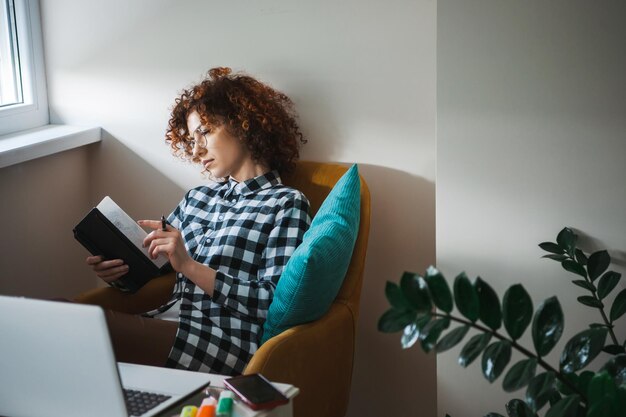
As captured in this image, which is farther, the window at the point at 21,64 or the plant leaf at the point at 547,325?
the window at the point at 21,64

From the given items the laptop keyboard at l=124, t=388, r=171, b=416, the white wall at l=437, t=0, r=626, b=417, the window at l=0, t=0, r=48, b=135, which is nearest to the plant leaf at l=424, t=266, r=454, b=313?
the laptop keyboard at l=124, t=388, r=171, b=416

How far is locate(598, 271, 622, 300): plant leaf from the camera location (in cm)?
176

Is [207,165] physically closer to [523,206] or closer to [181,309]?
[181,309]

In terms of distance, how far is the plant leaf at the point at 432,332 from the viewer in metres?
1.27

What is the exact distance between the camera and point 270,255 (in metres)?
2.11

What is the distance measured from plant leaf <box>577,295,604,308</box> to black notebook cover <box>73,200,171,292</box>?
3.56 feet

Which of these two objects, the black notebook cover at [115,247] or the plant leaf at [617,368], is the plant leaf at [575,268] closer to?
the plant leaf at [617,368]

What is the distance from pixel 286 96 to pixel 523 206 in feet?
2.77

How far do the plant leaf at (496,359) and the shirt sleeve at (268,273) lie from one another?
78 centimetres

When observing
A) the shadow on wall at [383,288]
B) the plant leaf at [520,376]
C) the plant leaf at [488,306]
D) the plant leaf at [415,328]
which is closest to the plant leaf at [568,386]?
the plant leaf at [520,376]

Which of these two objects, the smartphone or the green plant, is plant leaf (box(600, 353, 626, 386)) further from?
the smartphone

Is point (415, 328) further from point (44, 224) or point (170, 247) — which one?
point (44, 224)

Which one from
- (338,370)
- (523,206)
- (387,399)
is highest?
(523,206)

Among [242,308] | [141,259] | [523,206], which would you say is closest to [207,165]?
[141,259]
